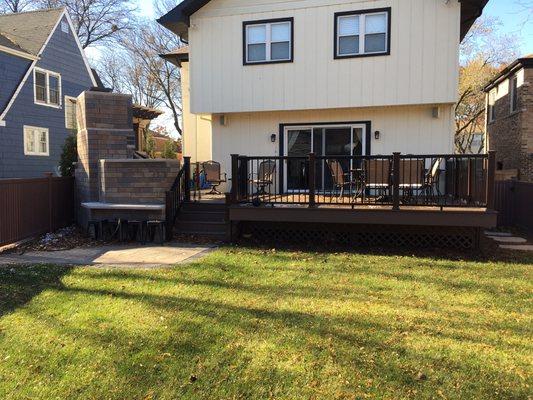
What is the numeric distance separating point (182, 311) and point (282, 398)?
196 cm

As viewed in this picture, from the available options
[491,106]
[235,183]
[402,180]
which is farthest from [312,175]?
[491,106]

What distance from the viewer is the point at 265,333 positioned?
4.32 metres

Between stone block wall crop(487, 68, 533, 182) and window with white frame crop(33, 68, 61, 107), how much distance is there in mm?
18715

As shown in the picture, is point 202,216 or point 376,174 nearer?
point 376,174

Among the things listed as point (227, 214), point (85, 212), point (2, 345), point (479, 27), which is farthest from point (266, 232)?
point (479, 27)

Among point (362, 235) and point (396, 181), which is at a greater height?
point (396, 181)

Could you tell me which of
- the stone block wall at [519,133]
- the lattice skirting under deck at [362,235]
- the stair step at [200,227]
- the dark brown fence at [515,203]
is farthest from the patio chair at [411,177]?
the stone block wall at [519,133]

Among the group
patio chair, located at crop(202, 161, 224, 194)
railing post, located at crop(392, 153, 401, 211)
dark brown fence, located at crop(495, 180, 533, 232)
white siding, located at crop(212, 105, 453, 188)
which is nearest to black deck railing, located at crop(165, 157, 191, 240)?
patio chair, located at crop(202, 161, 224, 194)

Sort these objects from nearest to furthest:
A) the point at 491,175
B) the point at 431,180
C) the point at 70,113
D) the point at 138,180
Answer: the point at 491,175
the point at 431,180
the point at 138,180
the point at 70,113

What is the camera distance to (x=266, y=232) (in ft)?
31.0

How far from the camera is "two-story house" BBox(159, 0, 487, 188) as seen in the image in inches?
432

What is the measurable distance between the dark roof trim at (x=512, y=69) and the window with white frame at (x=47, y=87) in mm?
18457

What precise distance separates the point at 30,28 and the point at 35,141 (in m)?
5.21

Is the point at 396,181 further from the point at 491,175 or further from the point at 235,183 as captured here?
the point at 235,183
